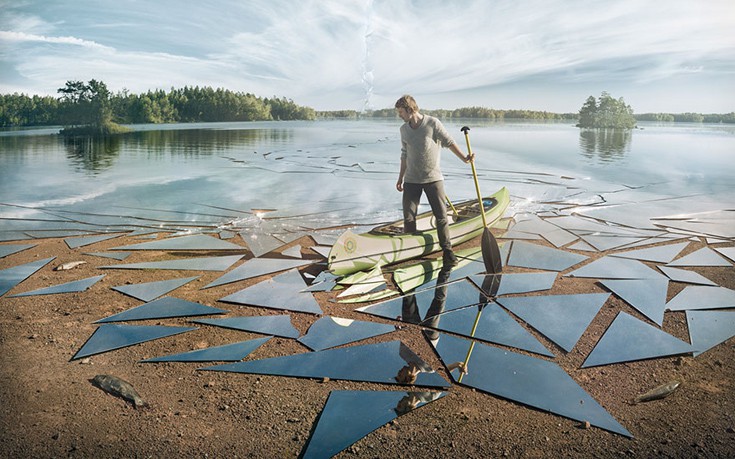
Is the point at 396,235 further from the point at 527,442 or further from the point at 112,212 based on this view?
the point at 112,212

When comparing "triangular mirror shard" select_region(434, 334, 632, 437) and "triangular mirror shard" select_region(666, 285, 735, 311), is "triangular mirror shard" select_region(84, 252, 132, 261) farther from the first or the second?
"triangular mirror shard" select_region(666, 285, 735, 311)

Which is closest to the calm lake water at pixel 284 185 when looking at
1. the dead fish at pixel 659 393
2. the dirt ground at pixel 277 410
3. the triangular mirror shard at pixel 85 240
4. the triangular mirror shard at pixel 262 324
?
the triangular mirror shard at pixel 85 240

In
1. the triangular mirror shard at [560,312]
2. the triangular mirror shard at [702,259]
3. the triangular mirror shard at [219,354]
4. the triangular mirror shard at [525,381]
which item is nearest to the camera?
the triangular mirror shard at [525,381]

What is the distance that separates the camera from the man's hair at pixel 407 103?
587 cm

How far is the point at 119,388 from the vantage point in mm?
3391

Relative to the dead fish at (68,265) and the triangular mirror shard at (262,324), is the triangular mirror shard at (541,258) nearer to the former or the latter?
the triangular mirror shard at (262,324)

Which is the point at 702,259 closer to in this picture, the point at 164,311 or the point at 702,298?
the point at 702,298

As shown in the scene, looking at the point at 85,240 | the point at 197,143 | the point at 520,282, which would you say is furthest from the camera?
the point at 197,143

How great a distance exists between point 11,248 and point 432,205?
621 cm

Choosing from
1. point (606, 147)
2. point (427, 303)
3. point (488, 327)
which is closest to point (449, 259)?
point (427, 303)

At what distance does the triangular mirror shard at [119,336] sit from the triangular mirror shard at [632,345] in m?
3.64

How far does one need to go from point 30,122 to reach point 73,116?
4.00 m

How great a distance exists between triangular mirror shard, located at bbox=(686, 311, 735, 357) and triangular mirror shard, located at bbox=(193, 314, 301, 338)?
3540 mm

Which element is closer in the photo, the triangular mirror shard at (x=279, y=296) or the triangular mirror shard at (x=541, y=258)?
the triangular mirror shard at (x=279, y=296)
